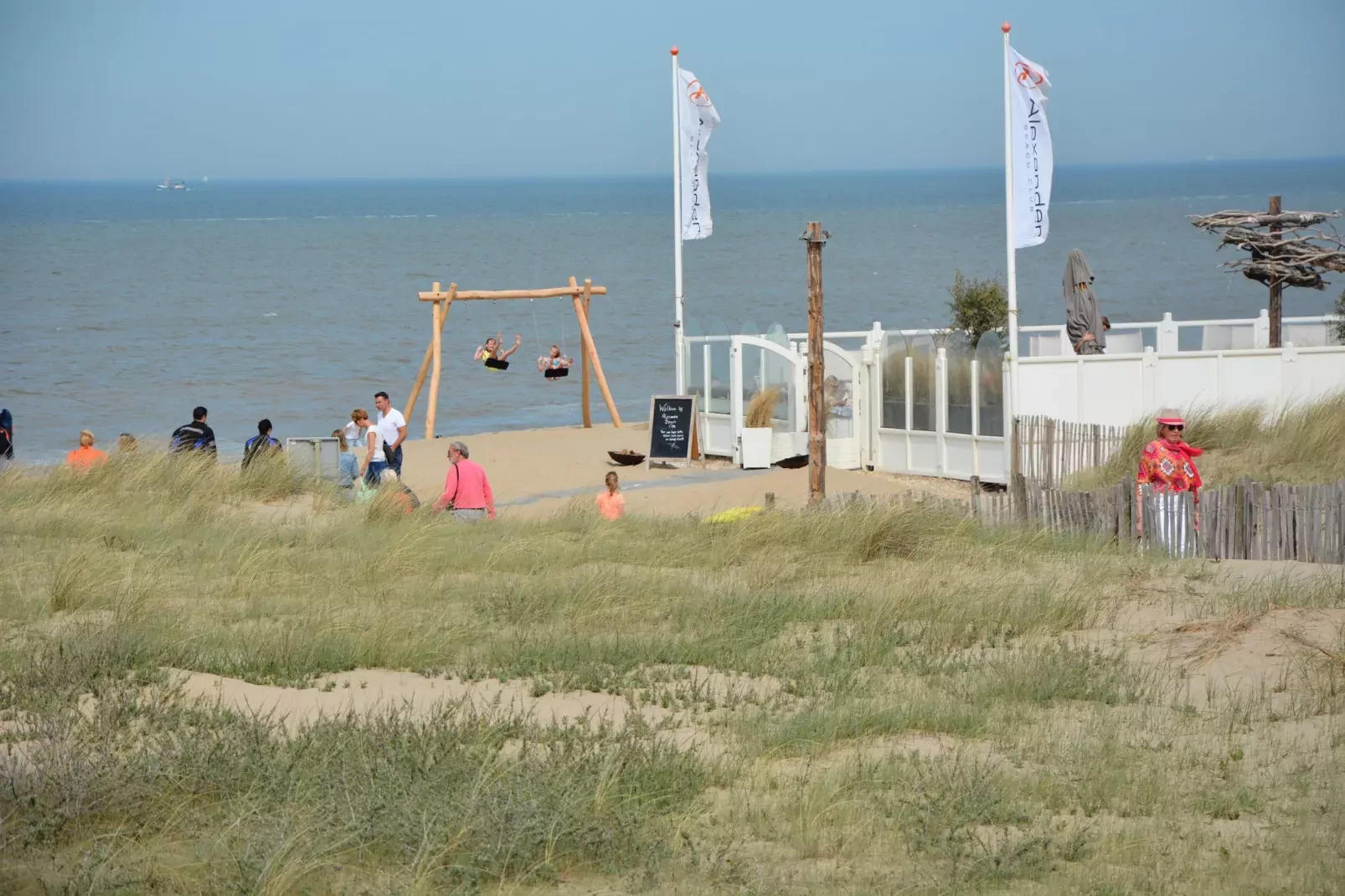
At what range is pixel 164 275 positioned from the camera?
86062mm

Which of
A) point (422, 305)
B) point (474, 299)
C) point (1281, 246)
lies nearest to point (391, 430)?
point (474, 299)

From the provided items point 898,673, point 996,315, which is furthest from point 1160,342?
point 898,673

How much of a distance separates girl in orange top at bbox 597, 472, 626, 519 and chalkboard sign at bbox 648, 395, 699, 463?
5520 millimetres

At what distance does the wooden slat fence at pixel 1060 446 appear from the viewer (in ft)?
52.1

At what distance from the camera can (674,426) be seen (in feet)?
65.5

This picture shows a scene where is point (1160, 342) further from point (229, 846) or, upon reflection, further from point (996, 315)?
point (229, 846)

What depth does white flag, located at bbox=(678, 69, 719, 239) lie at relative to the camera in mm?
21531

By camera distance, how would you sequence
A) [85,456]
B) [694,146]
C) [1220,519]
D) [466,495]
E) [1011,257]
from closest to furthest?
[1220,519] < [466,495] < [85,456] < [1011,257] < [694,146]

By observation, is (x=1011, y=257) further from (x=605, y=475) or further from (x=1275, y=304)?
(x=605, y=475)

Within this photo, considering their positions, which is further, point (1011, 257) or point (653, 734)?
point (1011, 257)

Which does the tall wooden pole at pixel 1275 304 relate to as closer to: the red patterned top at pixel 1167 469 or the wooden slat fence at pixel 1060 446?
the wooden slat fence at pixel 1060 446

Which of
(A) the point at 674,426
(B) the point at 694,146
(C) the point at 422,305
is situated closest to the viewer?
(A) the point at 674,426

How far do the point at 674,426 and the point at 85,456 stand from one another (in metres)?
7.39

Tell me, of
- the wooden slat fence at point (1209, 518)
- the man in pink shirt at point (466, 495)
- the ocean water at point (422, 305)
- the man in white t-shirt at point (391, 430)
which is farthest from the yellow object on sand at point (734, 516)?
the ocean water at point (422, 305)
